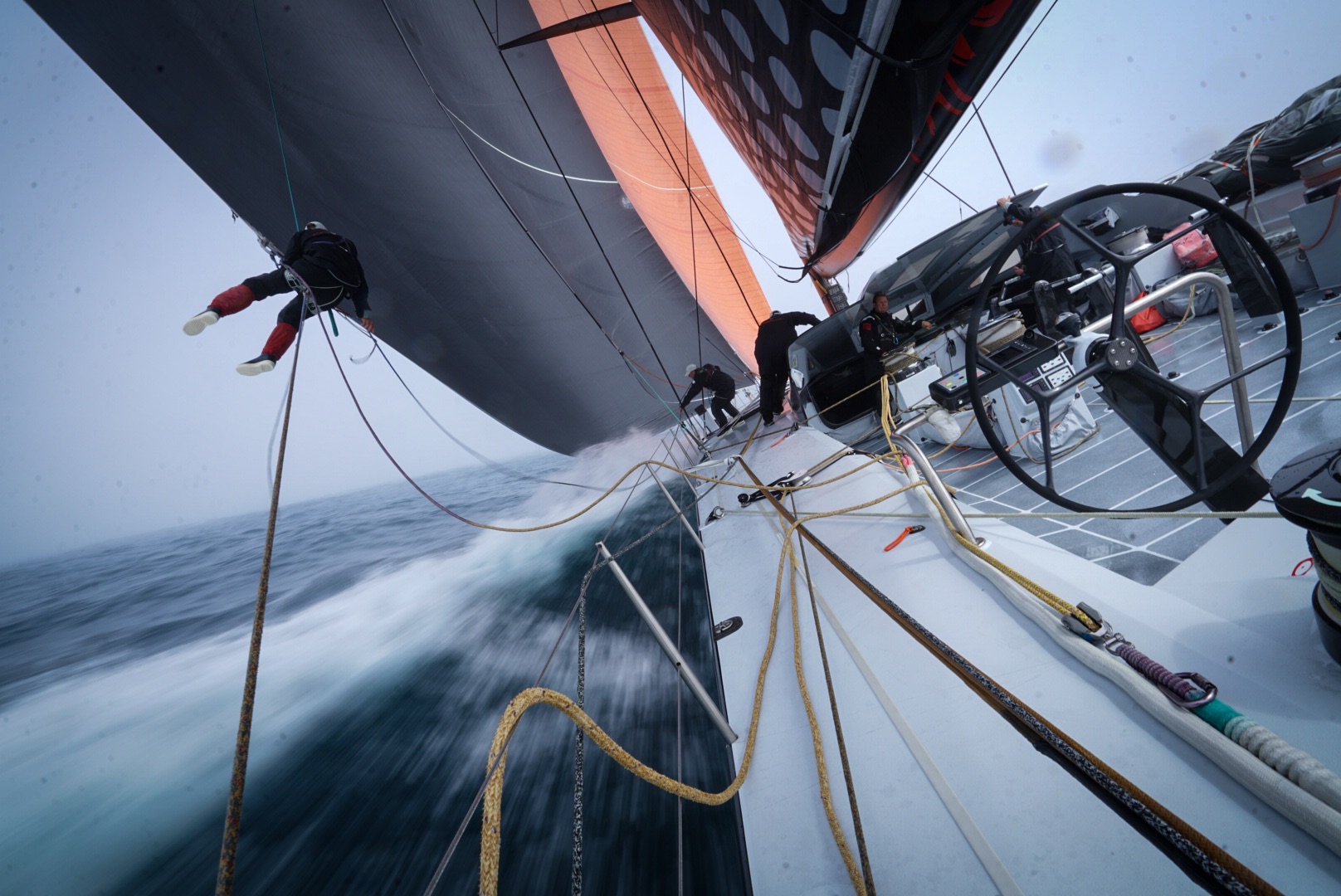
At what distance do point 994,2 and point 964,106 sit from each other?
1.67ft

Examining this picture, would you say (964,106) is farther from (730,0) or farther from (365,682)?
(365,682)

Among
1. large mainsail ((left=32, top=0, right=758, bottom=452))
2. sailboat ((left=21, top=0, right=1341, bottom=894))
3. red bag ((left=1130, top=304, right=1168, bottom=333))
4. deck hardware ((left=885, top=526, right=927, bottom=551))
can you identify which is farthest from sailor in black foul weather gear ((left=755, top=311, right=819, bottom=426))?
red bag ((left=1130, top=304, right=1168, bottom=333))

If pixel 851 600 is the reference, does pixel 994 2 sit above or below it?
above

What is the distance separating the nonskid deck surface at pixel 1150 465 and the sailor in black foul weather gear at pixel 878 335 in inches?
34.0

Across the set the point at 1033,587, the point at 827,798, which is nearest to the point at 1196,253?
the point at 1033,587

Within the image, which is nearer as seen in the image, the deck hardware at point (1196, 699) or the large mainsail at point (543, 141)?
the deck hardware at point (1196, 699)

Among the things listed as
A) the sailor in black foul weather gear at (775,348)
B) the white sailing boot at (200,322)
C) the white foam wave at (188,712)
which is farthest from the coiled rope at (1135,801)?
the sailor in black foul weather gear at (775,348)

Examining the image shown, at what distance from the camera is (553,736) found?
2193mm

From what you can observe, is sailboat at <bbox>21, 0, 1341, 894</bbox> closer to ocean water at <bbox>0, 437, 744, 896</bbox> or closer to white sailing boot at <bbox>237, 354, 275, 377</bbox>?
ocean water at <bbox>0, 437, 744, 896</bbox>

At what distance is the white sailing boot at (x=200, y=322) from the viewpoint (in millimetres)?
1870

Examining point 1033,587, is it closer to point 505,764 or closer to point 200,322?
point 505,764

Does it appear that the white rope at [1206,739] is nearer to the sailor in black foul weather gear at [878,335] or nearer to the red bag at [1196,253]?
the sailor in black foul weather gear at [878,335]

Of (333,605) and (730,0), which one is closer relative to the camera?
(730,0)

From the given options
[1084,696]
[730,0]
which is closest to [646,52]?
[730,0]
